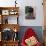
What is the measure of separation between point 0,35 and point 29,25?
36.7 inches

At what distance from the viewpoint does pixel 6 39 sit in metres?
4.62

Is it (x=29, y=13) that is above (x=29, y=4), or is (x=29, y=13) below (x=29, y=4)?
below

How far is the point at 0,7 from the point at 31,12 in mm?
954

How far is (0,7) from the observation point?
15.3 feet

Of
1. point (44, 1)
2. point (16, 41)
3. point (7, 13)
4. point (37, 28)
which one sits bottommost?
point (16, 41)

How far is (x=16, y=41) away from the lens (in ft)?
15.0

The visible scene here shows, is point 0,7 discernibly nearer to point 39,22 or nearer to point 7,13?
point 7,13

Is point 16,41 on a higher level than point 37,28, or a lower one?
lower

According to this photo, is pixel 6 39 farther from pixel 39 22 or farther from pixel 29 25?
pixel 39 22

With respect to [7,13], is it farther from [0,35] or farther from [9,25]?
[0,35]

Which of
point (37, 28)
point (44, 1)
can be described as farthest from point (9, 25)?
point (44, 1)

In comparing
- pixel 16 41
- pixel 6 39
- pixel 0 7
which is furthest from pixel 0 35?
pixel 0 7

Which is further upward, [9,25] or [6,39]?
[9,25]

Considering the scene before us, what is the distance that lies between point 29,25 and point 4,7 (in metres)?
0.94
